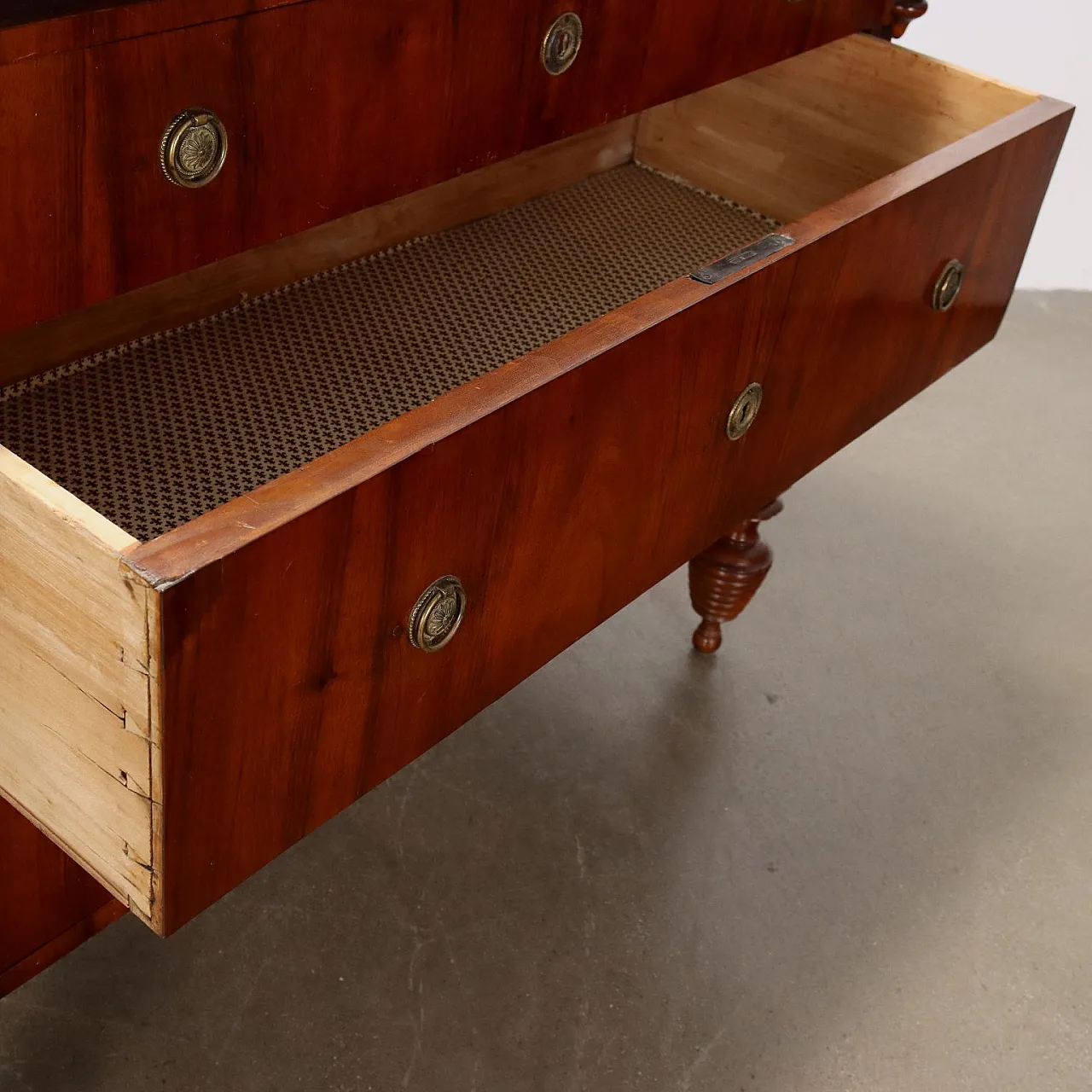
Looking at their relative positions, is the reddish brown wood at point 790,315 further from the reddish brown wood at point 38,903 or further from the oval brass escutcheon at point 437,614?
the reddish brown wood at point 38,903

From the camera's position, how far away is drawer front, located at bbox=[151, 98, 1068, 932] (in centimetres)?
54

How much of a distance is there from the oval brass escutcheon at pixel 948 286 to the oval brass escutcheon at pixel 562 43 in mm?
279

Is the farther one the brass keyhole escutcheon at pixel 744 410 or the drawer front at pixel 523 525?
the brass keyhole escutcheon at pixel 744 410

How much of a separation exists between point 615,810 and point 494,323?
0.46m

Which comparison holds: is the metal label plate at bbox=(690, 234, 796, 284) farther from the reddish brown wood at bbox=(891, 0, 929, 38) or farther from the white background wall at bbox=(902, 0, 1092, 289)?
the white background wall at bbox=(902, 0, 1092, 289)

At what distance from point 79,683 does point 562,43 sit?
454 millimetres

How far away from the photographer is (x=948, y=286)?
94 centimetres

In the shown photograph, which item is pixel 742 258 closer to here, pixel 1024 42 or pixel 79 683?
pixel 79 683

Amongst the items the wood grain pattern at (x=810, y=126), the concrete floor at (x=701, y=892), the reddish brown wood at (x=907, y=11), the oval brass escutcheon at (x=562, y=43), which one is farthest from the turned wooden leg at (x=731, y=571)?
the oval brass escutcheon at (x=562, y=43)

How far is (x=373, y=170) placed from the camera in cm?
74

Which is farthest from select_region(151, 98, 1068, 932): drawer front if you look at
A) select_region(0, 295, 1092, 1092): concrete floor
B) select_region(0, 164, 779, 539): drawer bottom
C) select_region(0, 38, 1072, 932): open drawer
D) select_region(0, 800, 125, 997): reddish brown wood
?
select_region(0, 295, 1092, 1092): concrete floor

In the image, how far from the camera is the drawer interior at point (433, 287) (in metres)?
0.77

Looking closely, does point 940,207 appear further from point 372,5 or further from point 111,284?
point 111,284

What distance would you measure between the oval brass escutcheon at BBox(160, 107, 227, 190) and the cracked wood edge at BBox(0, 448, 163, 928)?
173 millimetres
